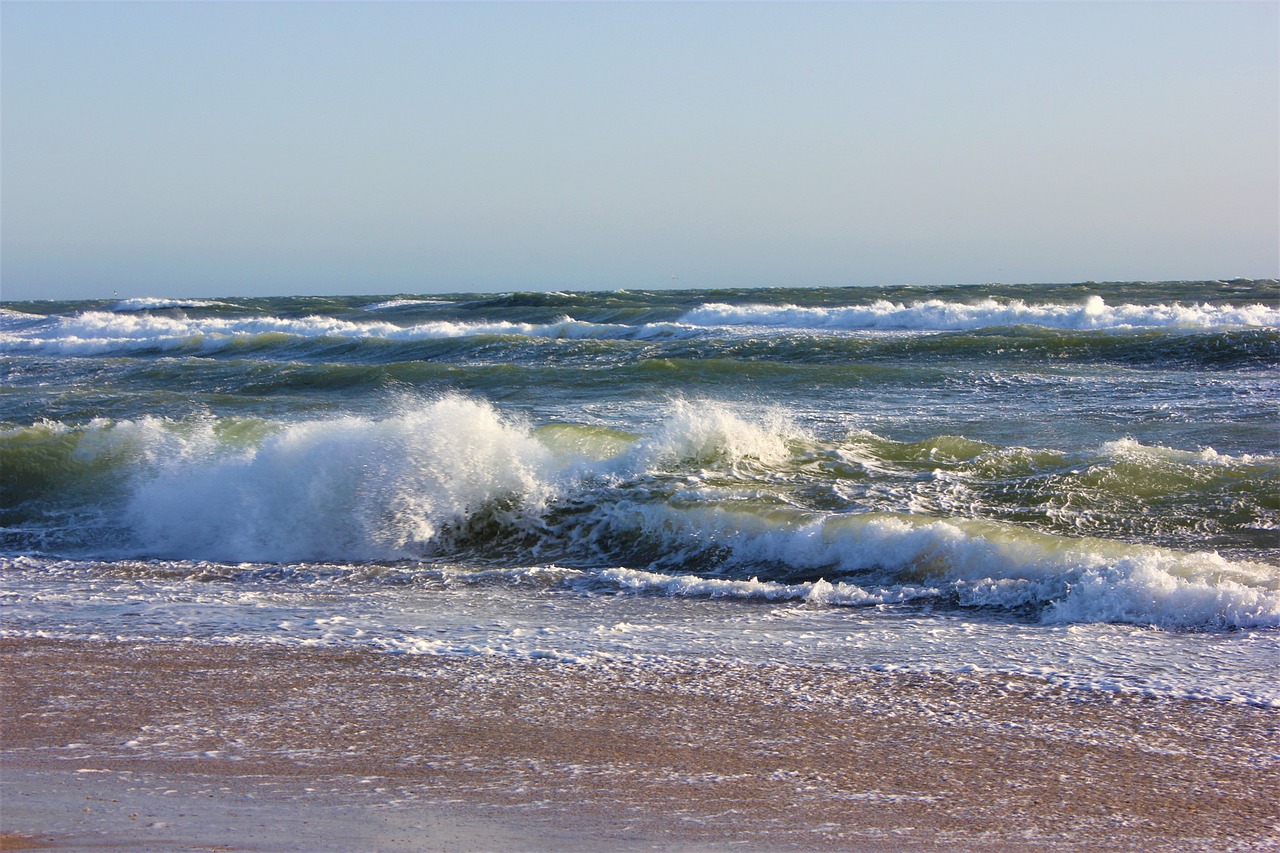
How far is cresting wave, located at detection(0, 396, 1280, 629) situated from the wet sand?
5.07ft

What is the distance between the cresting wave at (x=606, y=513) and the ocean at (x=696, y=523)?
2 cm

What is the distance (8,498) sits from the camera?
931 centimetres

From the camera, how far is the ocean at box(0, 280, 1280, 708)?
5262 millimetres

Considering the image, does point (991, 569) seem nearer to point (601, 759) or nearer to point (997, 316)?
point (601, 759)

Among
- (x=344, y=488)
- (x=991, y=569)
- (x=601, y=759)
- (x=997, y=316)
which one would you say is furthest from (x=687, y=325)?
(x=601, y=759)

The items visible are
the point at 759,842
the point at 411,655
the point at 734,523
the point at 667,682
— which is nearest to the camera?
the point at 759,842

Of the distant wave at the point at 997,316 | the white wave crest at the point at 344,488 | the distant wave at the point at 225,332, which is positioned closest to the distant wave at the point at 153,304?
the distant wave at the point at 225,332

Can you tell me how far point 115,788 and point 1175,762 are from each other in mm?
3529

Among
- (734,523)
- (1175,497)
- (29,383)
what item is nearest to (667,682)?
(734,523)

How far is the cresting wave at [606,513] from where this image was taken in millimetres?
5969

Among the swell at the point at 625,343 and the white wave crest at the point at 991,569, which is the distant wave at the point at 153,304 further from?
the white wave crest at the point at 991,569

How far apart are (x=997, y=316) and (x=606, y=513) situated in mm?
19411

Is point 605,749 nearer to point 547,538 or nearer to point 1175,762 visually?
point 1175,762

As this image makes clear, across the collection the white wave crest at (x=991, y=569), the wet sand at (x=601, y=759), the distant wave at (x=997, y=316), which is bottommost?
the wet sand at (x=601, y=759)
